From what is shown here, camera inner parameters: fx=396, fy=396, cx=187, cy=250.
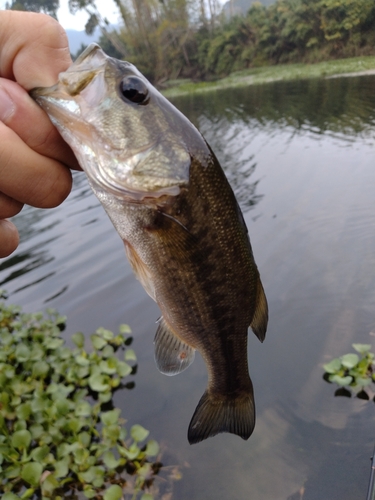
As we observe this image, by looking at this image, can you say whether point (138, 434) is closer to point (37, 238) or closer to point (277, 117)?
point (37, 238)

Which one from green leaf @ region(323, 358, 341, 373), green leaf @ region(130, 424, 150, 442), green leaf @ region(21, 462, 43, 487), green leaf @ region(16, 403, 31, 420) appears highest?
green leaf @ region(21, 462, 43, 487)

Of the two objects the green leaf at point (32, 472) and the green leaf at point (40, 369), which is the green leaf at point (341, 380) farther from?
the green leaf at point (40, 369)

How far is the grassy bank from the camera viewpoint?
30.5 m

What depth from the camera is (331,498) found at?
348 centimetres

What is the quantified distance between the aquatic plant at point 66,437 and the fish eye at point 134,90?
9.16ft

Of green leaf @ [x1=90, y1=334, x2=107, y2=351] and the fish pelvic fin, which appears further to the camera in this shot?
green leaf @ [x1=90, y1=334, x2=107, y2=351]

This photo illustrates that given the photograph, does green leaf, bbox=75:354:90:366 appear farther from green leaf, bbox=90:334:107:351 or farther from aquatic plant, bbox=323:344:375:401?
aquatic plant, bbox=323:344:375:401

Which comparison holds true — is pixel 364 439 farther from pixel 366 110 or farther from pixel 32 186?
pixel 366 110

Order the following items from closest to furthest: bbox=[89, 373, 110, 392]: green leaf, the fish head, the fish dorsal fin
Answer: the fish head
the fish dorsal fin
bbox=[89, 373, 110, 392]: green leaf

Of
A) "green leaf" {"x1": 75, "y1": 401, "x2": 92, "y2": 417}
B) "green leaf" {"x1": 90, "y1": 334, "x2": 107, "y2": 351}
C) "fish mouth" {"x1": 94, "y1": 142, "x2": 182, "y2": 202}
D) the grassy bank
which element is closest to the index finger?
"fish mouth" {"x1": 94, "y1": 142, "x2": 182, "y2": 202}

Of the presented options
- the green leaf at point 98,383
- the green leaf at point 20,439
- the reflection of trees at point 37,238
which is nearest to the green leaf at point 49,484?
the green leaf at point 20,439

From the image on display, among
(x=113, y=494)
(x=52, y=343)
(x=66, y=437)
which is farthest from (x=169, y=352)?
(x=52, y=343)

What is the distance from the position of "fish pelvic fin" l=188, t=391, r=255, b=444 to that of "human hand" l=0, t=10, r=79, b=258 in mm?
1422

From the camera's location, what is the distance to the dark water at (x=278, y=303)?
3.82m
